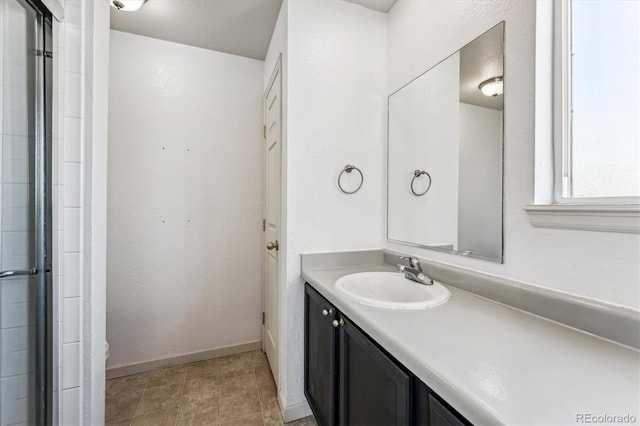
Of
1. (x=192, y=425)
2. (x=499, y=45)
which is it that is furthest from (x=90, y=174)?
(x=499, y=45)

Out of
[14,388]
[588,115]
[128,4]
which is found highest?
[128,4]

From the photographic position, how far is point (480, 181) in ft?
3.57

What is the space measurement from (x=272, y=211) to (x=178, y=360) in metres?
1.35

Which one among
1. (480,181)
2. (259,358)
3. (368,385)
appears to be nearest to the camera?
(368,385)

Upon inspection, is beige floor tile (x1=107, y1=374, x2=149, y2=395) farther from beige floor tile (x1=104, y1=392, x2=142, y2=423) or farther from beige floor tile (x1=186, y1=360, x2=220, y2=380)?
beige floor tile (x1=186, y1=360, x2=220, y2=380)

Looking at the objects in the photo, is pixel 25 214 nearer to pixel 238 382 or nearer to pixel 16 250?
pixel 16 250

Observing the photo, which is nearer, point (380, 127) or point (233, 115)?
point (380, 127)

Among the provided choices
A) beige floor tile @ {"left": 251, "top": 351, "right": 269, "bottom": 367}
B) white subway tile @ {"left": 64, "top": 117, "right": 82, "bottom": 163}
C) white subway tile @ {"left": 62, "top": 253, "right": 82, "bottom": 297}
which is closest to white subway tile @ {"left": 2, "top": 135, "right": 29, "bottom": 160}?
white subway tile @ {"left": 64, "top": 117, "right": 82, "bottom": 163}

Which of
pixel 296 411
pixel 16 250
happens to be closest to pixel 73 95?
pixel 16 250

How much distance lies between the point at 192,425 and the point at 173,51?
8.14 feet

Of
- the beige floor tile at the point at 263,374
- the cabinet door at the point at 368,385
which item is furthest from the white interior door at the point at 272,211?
the cabinet door at the point at 368,385

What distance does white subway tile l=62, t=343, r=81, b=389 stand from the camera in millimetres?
978

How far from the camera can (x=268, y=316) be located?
6.68 feet

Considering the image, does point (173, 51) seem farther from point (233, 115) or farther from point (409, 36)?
point (409, 36)
